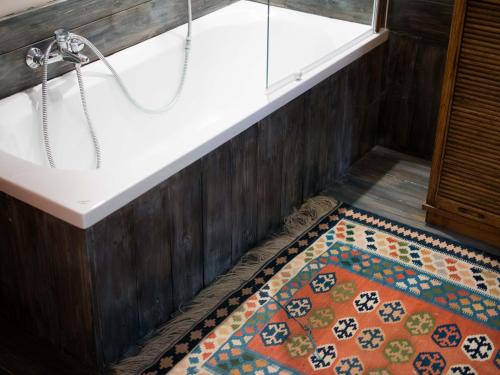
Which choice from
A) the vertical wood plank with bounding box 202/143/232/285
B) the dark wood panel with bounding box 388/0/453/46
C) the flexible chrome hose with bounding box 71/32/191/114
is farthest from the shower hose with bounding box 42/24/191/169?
the dark wood panel with bounding box 388/0/453/46

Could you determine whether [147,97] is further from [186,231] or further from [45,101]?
[186,231]

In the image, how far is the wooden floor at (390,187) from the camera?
3047mm

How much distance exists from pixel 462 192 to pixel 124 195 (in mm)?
1342

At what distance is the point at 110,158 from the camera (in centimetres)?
289

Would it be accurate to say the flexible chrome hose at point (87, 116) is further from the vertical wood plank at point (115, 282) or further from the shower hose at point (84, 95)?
the vertical wood plank at point (115, 282)

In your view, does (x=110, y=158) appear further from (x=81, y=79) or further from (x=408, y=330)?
(x=408, y=330)

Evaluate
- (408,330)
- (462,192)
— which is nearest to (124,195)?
(408,330)

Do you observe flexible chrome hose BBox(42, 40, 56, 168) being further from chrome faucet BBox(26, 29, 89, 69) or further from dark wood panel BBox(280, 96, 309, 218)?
dark wood panel BBox(280, 96, 309, 218)

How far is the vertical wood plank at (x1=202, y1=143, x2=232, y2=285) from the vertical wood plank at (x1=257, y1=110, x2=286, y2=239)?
0.60ft

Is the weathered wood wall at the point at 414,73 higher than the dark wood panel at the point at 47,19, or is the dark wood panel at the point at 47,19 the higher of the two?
the dark wood panel at the point at 47,19

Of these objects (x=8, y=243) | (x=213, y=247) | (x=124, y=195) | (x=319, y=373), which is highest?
(x=124, y=195)

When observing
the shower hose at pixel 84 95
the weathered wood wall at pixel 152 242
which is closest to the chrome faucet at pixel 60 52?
the shower hose at pixel 84 95

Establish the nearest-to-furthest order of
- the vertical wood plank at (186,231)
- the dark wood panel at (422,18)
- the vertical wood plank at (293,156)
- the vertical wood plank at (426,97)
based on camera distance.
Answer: the vertical wood plank at (186,231), the vertical wood plank at (293,156), the dark wood panel at (422,18), the vertical wood plank at (426,97)

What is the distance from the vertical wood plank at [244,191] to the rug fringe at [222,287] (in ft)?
0.20
